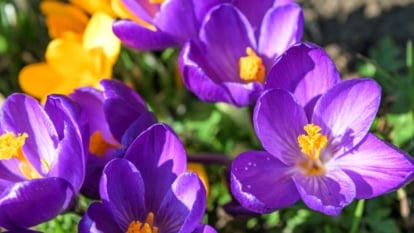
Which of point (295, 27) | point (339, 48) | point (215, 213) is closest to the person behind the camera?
point (295, 27)

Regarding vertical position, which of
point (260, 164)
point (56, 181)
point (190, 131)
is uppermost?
Answer: point (56, 181)

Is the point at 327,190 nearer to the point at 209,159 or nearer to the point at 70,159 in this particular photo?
the point at 209,159

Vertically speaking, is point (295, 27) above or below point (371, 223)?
above

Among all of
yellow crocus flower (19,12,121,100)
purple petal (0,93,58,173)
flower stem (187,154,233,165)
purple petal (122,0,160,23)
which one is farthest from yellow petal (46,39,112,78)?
purple petal (0,93,58,173)

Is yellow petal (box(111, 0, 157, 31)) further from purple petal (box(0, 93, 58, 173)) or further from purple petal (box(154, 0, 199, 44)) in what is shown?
purple petal (box(0, 93, 58, 173))

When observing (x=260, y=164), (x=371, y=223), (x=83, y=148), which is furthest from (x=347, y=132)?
(x=83, y=148)

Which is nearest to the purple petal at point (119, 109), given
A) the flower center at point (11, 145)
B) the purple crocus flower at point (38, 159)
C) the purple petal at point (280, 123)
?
the purple crocus flower at point (38, 159)

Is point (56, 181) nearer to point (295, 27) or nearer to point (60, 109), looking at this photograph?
point (60, 109)
